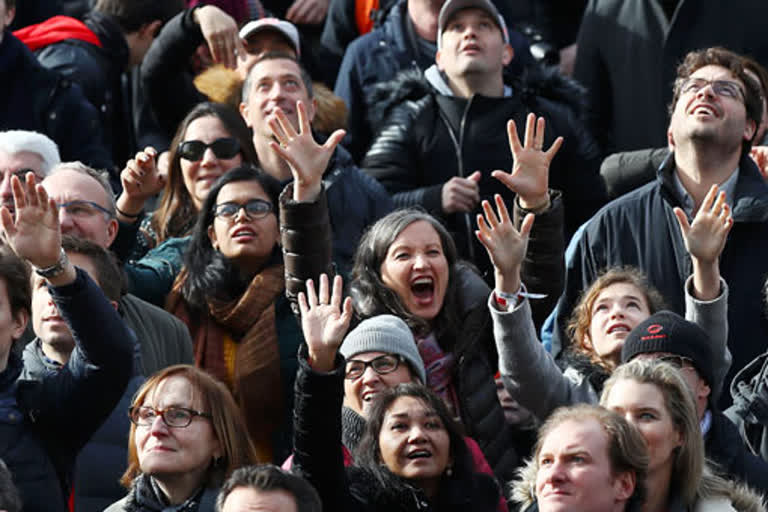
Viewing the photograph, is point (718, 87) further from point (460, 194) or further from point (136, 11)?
point (136, 11)

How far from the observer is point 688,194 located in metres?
8.19

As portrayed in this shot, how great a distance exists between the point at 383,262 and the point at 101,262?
3.94 ft

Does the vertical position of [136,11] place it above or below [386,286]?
above

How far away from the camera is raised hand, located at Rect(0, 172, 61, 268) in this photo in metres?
6.09

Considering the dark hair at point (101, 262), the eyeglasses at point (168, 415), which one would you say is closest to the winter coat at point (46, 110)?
the dark hair at point (101, 262)

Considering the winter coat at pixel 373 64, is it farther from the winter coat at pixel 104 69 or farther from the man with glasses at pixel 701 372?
the man with glasses at pixel 701 372

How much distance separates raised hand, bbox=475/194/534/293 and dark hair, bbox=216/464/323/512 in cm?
150

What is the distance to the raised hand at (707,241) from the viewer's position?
7094 mm

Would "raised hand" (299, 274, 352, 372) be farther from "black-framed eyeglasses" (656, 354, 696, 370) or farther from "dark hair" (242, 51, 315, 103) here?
"dark hair" (242, 51, 315, 103)

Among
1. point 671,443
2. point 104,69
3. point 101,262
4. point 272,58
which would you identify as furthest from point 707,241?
point 104,69

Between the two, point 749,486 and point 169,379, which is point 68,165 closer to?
point 169,379

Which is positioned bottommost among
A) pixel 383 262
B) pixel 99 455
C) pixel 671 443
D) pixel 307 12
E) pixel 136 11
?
pixel 99 455

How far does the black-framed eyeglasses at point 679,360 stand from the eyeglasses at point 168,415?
1768 mm

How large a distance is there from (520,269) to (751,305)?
4.01ft
